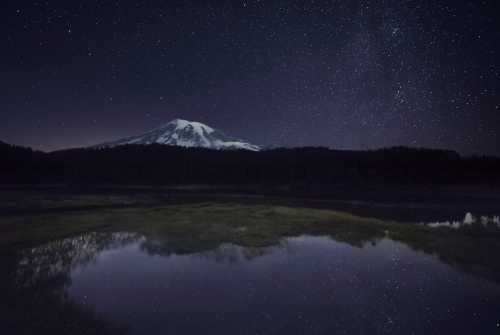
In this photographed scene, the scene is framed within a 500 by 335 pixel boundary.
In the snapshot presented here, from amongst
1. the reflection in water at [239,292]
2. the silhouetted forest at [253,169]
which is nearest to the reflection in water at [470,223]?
the reflection in water at [239,292]

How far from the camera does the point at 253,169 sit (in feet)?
378

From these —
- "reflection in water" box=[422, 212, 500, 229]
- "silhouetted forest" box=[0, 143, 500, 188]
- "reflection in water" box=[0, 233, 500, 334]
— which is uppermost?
"silhouetted forest" box=[0, 143, 500, 188]

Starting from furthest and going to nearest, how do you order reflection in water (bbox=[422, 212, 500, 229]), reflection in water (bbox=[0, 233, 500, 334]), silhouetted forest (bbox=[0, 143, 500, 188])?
silhouetted forest (bbox=[0, 143, 500, 188])
reflection in water (bbox=[422, 212, 500, 229])
reflection in water (bbox=[0, 233, 500, 334])

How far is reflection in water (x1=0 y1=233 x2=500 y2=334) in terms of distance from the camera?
29.7ft

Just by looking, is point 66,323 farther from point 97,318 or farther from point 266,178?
point 266,178

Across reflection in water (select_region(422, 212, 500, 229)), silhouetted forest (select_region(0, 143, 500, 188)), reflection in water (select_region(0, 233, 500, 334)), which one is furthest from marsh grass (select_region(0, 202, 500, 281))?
silhouetted forest (select_region(0, 143, 500, 188))

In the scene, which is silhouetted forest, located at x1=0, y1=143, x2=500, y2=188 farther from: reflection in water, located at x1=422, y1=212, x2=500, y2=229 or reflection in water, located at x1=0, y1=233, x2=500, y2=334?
reflection in water, located at x1=0, y1=233, x2=500, y2=334

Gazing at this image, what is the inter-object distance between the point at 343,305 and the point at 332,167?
334ft

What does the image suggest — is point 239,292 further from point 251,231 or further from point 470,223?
point 470,223

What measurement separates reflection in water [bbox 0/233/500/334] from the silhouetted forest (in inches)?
3007

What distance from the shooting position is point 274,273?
1398 centimetres

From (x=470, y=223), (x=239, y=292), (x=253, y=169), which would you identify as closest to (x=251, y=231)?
(x=239, y=292)

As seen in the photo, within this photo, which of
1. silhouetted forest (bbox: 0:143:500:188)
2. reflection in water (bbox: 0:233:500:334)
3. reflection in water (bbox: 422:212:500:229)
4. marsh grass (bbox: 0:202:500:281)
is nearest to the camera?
reflection in water (bbox: 0:233:500:334)

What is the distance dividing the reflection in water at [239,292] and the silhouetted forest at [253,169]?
7639 cm
